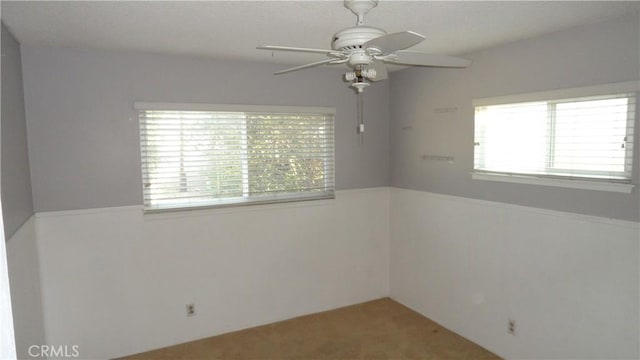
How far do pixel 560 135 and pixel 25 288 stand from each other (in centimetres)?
348

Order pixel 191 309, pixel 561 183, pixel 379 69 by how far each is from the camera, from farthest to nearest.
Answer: pixel 191 309, pixel 561 183, pixel 379 69

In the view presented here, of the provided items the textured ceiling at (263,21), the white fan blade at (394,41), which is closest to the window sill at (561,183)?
the textured ceiling at (263,21)

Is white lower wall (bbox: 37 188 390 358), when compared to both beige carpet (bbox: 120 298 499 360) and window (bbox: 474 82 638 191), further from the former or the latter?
window (bbox: 474 82 638 191)

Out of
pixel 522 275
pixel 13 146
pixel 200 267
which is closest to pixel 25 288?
pixel 13 146

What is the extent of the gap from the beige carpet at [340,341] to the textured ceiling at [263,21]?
2365 mm

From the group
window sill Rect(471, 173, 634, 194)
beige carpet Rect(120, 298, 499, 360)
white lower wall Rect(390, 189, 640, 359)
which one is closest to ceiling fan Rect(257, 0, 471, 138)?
window sill Rect(471, 173, 634, 194)

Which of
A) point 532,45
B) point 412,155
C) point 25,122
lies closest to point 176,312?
point 25,122

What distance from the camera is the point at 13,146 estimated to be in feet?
7.71

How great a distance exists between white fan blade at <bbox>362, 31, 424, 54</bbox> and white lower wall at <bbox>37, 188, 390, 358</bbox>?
2244mm

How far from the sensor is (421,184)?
150 inches

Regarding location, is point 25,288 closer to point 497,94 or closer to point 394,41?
point 394,41

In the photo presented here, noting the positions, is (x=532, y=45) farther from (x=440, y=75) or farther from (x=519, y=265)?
(x=519, y=265)

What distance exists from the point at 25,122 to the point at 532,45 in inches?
138

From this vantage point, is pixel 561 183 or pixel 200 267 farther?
pixel 200 267
